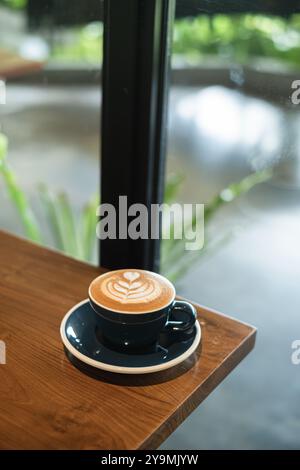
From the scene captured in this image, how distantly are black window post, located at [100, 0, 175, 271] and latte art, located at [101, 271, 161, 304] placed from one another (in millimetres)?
215

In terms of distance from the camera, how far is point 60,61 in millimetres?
2383

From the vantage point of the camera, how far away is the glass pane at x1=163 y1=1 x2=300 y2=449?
895 mm

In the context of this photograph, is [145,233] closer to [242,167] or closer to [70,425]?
[70,425]

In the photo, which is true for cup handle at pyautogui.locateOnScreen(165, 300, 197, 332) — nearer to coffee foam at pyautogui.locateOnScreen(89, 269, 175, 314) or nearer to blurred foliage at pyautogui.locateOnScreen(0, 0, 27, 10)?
coffee foam at pyautogui.locateOnScreen(89, 269, 175, 314)

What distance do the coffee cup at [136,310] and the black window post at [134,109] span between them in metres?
0.22

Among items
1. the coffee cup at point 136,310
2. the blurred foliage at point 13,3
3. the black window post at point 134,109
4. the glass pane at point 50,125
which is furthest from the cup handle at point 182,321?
the blurred foliage at point 13,3

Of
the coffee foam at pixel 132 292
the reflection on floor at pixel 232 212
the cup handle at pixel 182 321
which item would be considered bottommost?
the reflection on floor at pixel 232 212

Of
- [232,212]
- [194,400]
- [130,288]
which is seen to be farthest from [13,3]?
[194,400]

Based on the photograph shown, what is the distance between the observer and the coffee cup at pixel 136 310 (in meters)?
0.58

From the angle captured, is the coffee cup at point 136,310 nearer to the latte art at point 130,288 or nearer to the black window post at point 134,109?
the latte art at point 130,288

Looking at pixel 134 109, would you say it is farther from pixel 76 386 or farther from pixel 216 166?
pixel 216 166

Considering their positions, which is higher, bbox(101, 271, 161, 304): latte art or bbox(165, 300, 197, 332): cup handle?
bbox(101, 271, 161, 304): latte art

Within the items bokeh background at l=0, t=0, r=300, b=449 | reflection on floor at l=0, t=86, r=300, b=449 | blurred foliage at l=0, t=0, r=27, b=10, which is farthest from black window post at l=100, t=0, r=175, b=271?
blurred foliage at l=0, t=0, r=27, b=10

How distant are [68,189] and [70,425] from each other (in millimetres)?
2152
